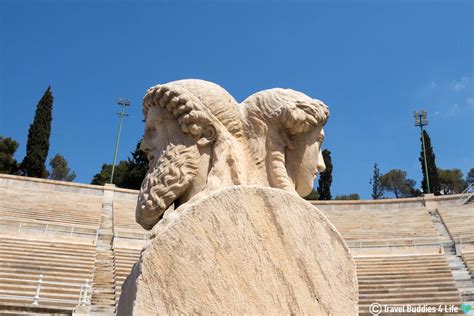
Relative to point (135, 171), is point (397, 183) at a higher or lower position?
higher

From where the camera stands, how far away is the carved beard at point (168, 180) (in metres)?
2.19

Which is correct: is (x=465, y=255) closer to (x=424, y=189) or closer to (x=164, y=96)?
(x=164, y=96)

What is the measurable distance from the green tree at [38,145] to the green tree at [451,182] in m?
39.8

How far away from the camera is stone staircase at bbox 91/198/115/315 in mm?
10128

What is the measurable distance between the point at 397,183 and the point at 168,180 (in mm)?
55228

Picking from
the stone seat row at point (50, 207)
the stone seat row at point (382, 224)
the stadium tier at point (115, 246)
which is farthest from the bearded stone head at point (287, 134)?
the stone seat row at point (50, 207)

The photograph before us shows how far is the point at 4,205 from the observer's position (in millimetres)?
21312

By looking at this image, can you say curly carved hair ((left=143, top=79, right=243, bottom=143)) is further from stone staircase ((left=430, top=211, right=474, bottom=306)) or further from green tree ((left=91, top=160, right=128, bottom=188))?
green tree ((left=91, top=160, right=128, bottom=188))

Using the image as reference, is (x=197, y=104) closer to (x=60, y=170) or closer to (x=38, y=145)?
(x=38, y=145)

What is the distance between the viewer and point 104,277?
12289 mm

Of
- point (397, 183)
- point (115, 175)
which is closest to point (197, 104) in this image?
point (115, 175)

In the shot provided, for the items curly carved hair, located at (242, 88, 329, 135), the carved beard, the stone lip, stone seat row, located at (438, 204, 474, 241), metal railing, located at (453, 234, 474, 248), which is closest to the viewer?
the stone lip

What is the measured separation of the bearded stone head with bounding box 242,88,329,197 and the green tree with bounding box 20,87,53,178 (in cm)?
Result: 3525

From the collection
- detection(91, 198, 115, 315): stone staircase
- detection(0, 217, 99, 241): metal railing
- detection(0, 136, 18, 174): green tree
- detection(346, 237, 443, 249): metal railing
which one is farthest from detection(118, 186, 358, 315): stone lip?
detection(0, 136, 18, 174): green tree
